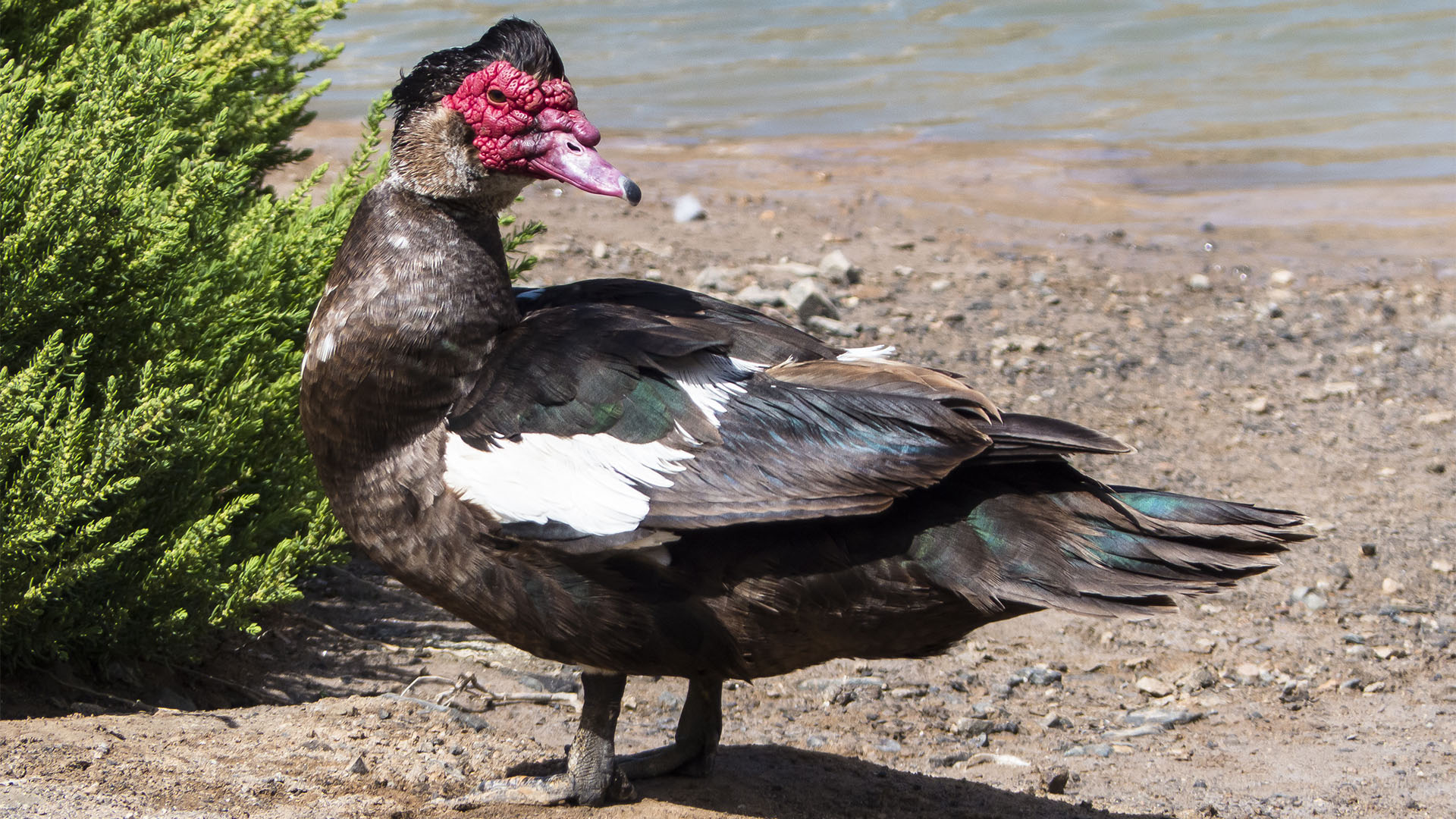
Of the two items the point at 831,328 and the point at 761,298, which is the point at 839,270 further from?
the point at 831,328

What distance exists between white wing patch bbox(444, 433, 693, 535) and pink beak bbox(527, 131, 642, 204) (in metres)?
0.57

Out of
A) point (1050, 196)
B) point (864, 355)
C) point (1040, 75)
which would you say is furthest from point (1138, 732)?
point (1040, 75)

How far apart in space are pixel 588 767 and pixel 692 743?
37 cm

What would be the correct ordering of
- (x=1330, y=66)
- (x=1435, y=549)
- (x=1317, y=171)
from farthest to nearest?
(x=1330, y=66) < (x=1317, y=171) < (x=1435, y=549)

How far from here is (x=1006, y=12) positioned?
Result: 1686cm

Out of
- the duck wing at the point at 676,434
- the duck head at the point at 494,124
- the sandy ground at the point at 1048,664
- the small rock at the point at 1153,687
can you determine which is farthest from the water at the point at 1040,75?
the duck head at the point at 494,124

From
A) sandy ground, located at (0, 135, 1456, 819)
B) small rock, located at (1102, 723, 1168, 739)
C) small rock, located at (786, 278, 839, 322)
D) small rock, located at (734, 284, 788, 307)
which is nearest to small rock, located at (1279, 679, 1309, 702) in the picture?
sandy ground, located at (0, 135, 1456, 819)

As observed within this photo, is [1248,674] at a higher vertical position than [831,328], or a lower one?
lower

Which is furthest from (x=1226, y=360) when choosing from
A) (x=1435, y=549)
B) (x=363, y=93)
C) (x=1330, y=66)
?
(x=363, y=93)

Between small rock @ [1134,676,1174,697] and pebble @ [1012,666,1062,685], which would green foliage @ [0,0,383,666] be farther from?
small rock @ [1134,676,1174,697]

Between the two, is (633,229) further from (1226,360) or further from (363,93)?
(363,93)

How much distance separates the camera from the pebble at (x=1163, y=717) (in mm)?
4387

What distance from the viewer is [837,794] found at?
3752mm

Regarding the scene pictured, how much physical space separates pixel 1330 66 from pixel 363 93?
9.91 meters
